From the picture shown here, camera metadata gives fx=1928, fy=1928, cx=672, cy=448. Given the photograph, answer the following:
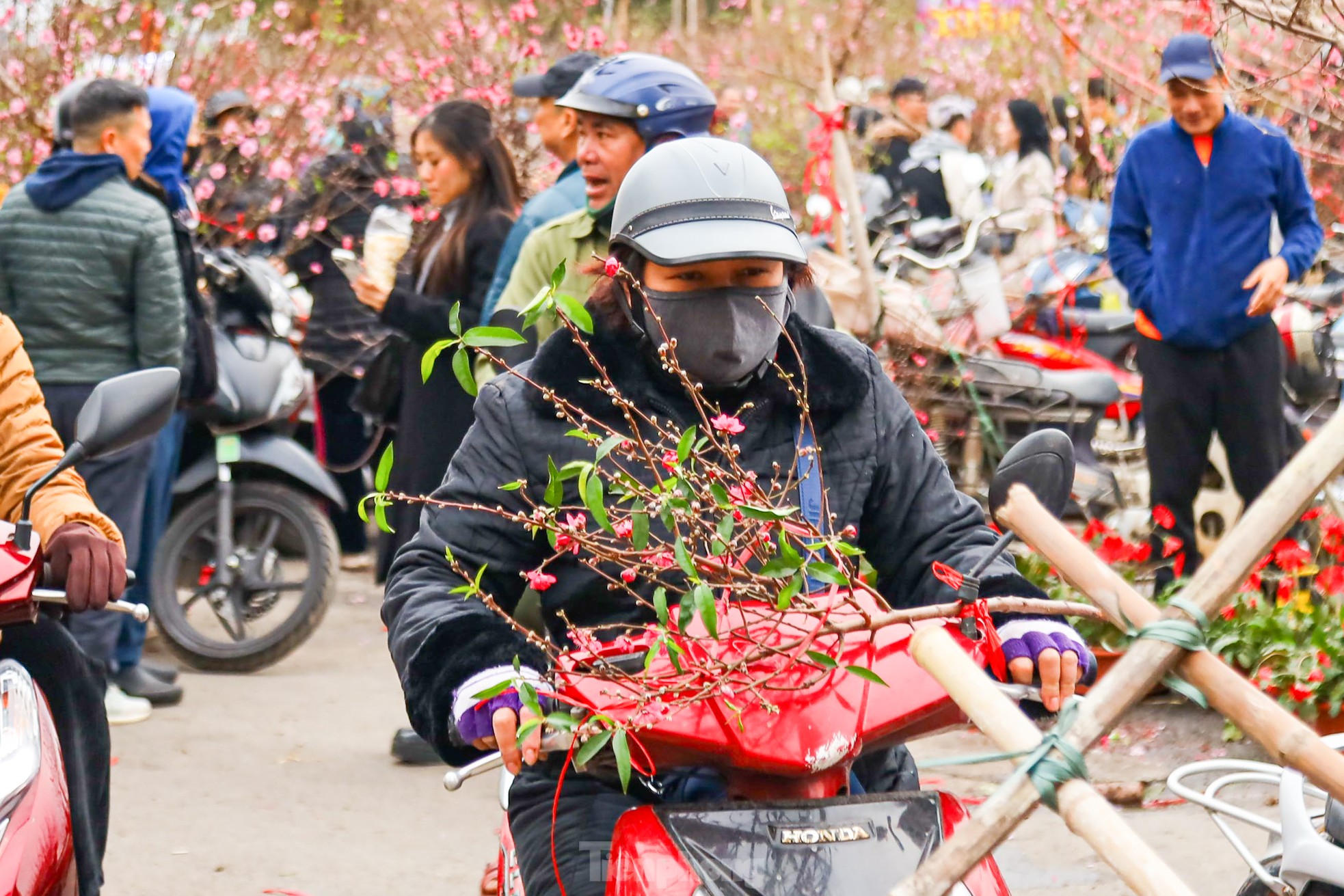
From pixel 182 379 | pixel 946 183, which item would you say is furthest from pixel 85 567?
pixel 946 183

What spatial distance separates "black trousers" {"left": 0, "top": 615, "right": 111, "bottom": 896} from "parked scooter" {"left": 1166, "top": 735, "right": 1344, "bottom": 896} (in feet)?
6.17

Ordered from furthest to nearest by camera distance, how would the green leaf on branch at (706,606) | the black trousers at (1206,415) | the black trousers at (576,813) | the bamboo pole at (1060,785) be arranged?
the black trousers at (1206,415)
the black trousers at (576,813)
the green leaf on branch at (706,606)
the bamboo pole at (1060,785)

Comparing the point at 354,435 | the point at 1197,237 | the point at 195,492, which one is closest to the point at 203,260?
the point at 195,492

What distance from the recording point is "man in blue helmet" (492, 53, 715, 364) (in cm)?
518

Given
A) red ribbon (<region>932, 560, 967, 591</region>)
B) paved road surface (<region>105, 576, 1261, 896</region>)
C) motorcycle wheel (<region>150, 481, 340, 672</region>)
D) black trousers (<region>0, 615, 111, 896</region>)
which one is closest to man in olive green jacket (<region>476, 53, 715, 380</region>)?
paved road surface (<region>105, 576, 1261, 896</region>)

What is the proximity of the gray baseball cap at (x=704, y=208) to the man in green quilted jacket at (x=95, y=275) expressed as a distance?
388 cm

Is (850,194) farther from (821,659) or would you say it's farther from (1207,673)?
(1207,673)

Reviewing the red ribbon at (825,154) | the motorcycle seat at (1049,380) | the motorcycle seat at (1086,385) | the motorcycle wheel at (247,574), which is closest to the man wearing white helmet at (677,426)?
the motorcycle wheel at (247,574)

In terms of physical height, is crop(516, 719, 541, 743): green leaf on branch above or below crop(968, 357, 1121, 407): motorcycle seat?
above

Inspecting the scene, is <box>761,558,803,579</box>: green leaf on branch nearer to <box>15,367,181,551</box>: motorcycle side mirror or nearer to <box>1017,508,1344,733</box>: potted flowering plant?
<box>15,367,181,551</box>: motorcycle side mirror

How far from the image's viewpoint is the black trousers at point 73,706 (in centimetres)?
336

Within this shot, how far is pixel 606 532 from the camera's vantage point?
9.35 feet

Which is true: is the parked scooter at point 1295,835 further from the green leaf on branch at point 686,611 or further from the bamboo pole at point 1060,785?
the green leaf on branch at point 686,611

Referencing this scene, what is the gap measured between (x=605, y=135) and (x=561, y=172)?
1.13 m
